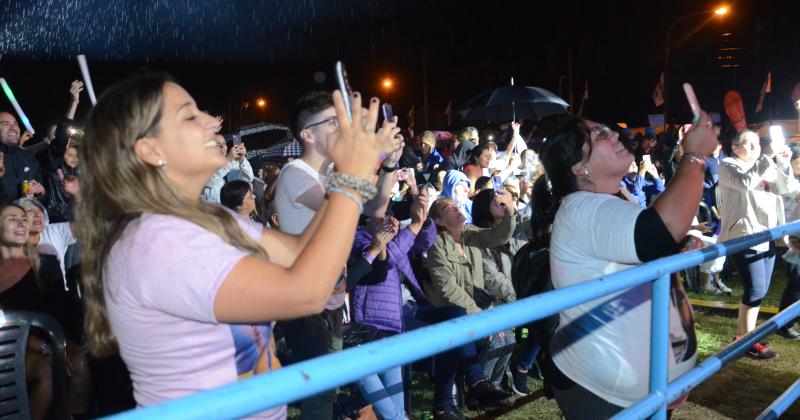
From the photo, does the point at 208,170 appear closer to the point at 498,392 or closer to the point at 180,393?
the point at 180,393

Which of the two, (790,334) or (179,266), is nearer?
(179,266)

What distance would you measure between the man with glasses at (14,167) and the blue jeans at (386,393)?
4044mm

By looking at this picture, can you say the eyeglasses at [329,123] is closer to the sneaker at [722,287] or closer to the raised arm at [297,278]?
the raised arm at [297,278]

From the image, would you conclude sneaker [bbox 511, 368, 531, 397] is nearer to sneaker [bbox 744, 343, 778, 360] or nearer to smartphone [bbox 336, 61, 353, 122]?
sneaker [bbox 744, 343, 778, 360]

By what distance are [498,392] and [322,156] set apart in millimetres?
2856

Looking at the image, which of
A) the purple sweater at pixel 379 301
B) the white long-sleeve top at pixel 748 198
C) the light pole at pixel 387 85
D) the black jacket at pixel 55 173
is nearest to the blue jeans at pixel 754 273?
the white long-sleeve top at pixel 748 198

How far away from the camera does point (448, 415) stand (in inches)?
188

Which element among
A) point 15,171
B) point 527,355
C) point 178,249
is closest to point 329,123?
point 178,249

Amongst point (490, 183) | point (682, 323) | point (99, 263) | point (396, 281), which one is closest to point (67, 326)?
point (396, 281)

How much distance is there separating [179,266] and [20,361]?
2.17 metres

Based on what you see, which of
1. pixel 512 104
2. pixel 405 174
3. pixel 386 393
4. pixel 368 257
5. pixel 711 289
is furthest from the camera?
pixel 512 104

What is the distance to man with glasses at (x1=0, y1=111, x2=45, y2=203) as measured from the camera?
20.0ft

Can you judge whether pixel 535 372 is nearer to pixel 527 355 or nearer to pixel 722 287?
pixel 527 355

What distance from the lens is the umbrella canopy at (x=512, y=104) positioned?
36.7ft
